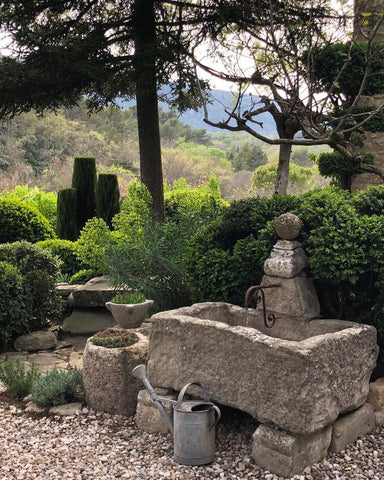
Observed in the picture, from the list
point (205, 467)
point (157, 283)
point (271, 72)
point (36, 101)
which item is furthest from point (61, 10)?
point (205, 467)

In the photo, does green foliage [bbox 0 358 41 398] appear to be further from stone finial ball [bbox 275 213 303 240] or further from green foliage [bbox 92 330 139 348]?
stone finial ball [bbox 275 213 303 240]

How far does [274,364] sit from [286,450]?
1.55 feet

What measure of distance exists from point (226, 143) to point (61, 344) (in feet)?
153

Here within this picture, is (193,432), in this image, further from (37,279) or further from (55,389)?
(37,279)

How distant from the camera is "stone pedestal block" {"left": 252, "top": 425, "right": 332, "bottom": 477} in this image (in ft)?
10.6

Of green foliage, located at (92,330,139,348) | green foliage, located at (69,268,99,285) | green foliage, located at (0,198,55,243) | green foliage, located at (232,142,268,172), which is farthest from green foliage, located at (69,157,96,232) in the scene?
green foliage, located at (232,142,268,172)

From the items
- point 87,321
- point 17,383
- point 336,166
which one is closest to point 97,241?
point 87,321

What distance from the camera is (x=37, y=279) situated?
21.8 feet

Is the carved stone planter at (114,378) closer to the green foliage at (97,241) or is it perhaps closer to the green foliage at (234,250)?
the green foliage at (234,250)

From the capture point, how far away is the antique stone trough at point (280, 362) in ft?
10.6

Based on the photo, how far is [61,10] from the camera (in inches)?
347

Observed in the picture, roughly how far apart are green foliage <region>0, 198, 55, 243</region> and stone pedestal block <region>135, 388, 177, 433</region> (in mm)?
5912

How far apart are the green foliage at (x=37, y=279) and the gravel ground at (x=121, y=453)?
2.47m

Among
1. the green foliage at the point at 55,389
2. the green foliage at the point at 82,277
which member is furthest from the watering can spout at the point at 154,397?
the green foliage at the point at 82,277
